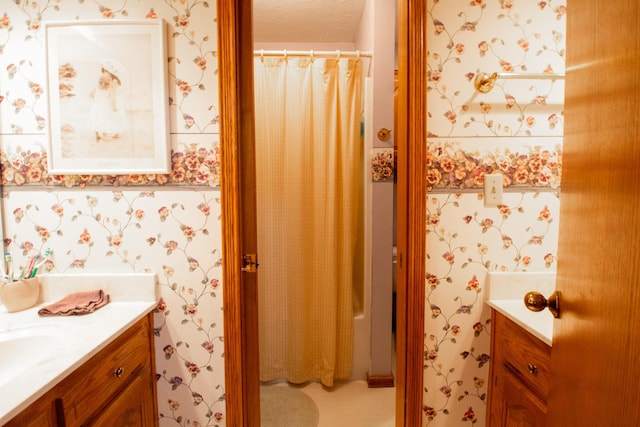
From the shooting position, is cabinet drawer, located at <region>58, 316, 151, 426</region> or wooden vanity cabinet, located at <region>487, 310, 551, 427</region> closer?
cabinet drawer, located at <region>58, 316, 151, 426</region>

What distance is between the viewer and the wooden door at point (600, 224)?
1.69 ft

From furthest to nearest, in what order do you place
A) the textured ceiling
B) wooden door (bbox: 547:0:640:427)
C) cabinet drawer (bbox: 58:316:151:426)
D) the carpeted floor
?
the textured ceiling → the carpeted floor → cabinet drawer (bbox: 58:316:151:426) → wooden door (bbox: 547:0:640:427)

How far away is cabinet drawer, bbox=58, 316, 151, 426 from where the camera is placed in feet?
2.72

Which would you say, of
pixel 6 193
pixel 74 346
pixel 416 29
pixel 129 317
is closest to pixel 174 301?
pixel 129 317

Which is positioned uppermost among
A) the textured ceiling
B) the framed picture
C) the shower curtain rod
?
the textured ceiling

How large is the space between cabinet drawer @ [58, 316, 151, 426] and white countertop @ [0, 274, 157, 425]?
0.05 meters

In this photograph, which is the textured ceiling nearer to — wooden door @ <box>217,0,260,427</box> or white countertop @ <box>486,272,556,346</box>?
wooden door @ <box>217,0,260,427</box>

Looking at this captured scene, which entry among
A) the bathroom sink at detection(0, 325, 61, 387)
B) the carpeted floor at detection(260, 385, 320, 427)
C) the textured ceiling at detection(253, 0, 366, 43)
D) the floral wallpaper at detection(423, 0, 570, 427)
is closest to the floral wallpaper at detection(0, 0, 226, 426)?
the bathroom sink at detection(0, 325, 61, 387)

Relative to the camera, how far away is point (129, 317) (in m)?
1.10

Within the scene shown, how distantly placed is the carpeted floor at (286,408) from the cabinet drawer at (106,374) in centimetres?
93

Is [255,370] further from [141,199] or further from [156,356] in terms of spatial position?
[141,199]

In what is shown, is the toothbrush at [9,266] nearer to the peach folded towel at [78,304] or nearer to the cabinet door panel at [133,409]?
the peach folded towel at [78,304]

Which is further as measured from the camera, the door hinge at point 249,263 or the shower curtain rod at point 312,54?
the shower curtain rod at point 312,54

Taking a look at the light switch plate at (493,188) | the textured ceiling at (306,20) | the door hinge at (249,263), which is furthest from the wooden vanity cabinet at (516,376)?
the textured ceiling at (306,20)
